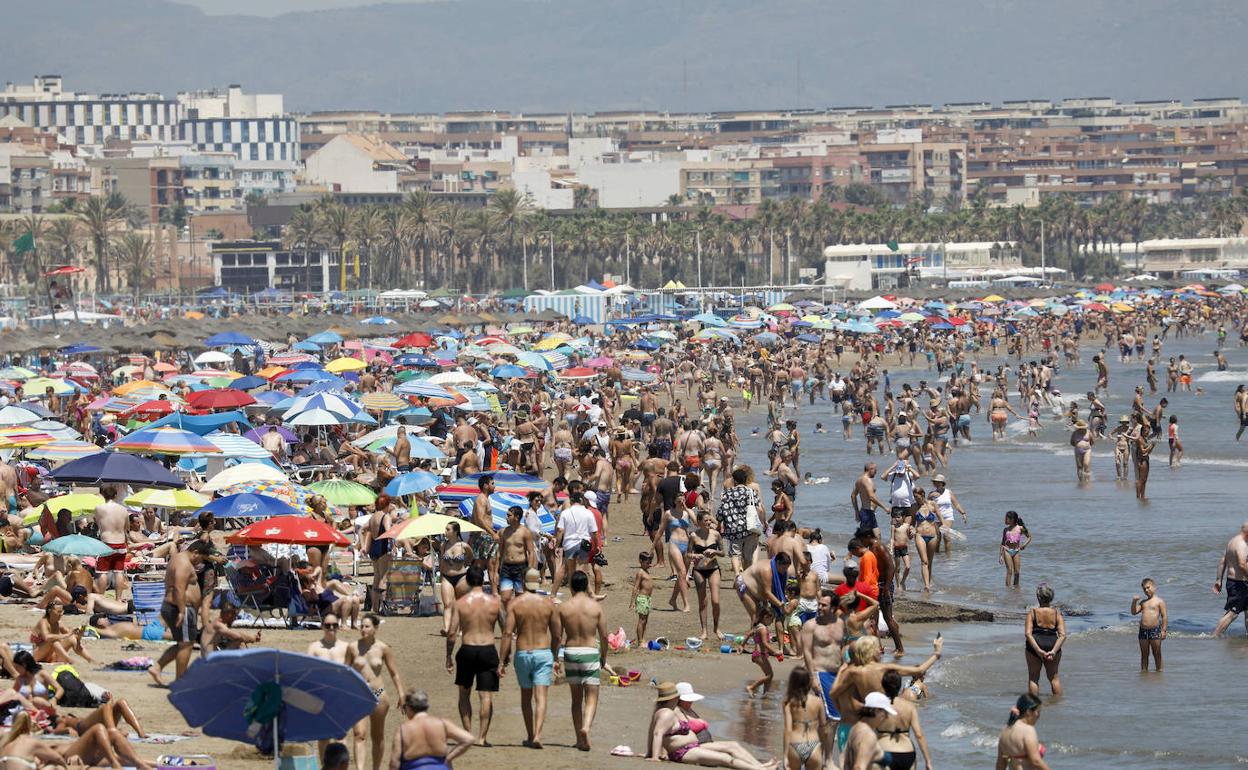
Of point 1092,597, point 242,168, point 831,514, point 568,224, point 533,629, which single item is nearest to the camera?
point 533,629

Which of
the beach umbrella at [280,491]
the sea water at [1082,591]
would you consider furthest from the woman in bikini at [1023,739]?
the beach umbrella at [280,491]

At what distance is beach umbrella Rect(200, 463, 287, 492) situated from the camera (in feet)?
54.3

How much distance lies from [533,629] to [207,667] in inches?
132

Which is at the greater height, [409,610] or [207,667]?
[207,667]

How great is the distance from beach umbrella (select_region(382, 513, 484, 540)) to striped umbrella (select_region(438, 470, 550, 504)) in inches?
66.2

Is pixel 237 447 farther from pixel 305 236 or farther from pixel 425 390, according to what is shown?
pixel 305 236

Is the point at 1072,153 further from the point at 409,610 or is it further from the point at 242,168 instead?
the point at 409,610

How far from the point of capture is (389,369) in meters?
40.0

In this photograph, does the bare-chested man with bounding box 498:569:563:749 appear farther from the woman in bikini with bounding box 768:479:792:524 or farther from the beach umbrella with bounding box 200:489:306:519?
the beach umbrella with bounding box 200:489:306:519

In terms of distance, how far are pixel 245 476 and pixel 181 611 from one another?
14.8 ft

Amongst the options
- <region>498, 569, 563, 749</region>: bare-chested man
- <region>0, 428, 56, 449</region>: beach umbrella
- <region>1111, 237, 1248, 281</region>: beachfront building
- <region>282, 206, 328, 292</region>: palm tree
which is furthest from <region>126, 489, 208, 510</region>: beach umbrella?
<region>1111, 237, 1248, 281</region>: beachfront building

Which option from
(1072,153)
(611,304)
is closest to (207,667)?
(611,304)

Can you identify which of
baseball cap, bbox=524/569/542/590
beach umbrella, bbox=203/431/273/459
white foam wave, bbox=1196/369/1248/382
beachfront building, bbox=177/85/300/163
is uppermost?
beachfront building, bbox=177/85/300/163

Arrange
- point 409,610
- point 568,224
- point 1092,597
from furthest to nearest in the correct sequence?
point 568,224 → point 1092,597 → point 409,610
